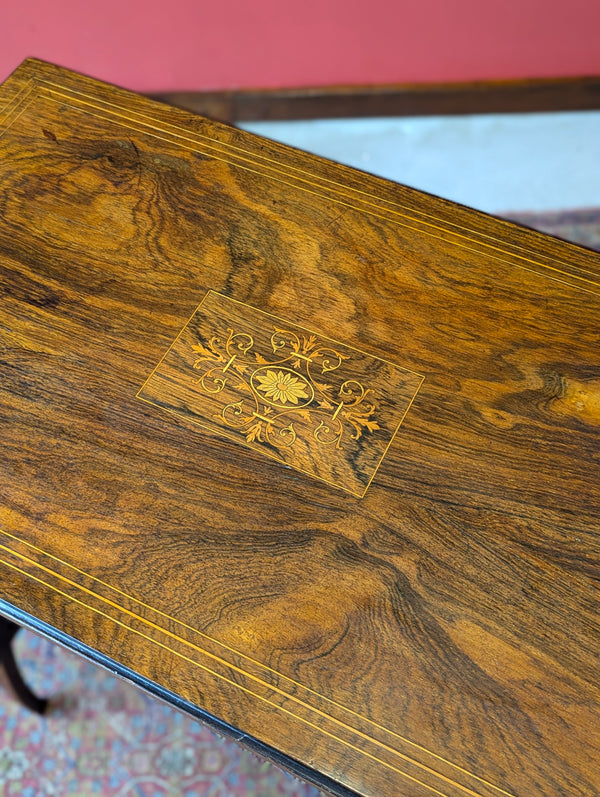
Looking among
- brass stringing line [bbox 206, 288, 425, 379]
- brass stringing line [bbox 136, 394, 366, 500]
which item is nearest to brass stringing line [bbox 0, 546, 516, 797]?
brass stringing line [bbox 136, 394, 366, 500]

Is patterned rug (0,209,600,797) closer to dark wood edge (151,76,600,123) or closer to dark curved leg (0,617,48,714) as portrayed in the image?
dark curved leg (0,617,48,714)

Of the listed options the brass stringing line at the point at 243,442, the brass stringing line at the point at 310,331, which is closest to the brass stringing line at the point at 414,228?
the brass stringing line at the point at 310,331

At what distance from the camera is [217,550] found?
973 mm

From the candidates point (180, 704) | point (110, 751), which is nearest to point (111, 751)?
point (110, 751)

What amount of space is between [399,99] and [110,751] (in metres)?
1.82

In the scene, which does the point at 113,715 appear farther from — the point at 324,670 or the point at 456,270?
the point at 456,270

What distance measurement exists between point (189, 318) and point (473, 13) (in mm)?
1406

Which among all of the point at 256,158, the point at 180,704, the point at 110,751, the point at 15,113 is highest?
the point at 256,158

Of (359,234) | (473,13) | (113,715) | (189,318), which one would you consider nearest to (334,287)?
(359,234)

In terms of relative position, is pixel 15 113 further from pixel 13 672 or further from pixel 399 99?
pixel 399 99

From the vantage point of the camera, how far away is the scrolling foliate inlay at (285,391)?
1.05m

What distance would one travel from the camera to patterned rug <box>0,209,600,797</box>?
1438mm

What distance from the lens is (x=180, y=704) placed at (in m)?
0.90

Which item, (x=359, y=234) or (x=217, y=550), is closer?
(x=217, y=550)
